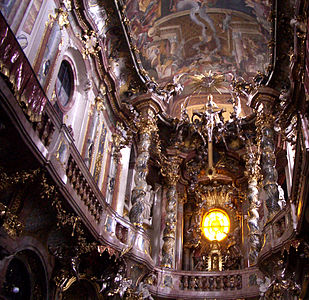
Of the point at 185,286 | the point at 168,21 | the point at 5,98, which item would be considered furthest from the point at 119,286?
the point at 168,21

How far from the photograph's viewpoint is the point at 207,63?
63.0 feet

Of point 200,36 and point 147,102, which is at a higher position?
point 200,36

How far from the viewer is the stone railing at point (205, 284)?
45.4ft

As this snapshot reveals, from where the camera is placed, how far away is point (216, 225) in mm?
17641

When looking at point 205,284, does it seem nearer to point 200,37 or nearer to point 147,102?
point 147,102

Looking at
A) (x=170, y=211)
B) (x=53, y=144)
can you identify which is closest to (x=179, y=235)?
(x=170, y=211)

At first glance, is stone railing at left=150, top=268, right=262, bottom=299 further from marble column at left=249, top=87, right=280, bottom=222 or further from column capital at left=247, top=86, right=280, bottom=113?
column capital at left=247, top=86, right=280, bottom=113

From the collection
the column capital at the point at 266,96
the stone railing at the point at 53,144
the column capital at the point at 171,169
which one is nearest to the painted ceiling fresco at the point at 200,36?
the column capital at the point at 266,96

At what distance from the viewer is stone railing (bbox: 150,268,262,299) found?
13.8 m

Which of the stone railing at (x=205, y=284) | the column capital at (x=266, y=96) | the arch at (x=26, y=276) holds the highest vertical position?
the column capital at (x=266, y=96)

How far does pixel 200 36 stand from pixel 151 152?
18.4 feet

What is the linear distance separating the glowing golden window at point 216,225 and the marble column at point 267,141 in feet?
12.6

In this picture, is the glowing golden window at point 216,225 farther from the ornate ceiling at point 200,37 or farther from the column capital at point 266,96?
the ornate ceiling at point 200,37

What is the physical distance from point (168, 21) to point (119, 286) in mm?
11162
